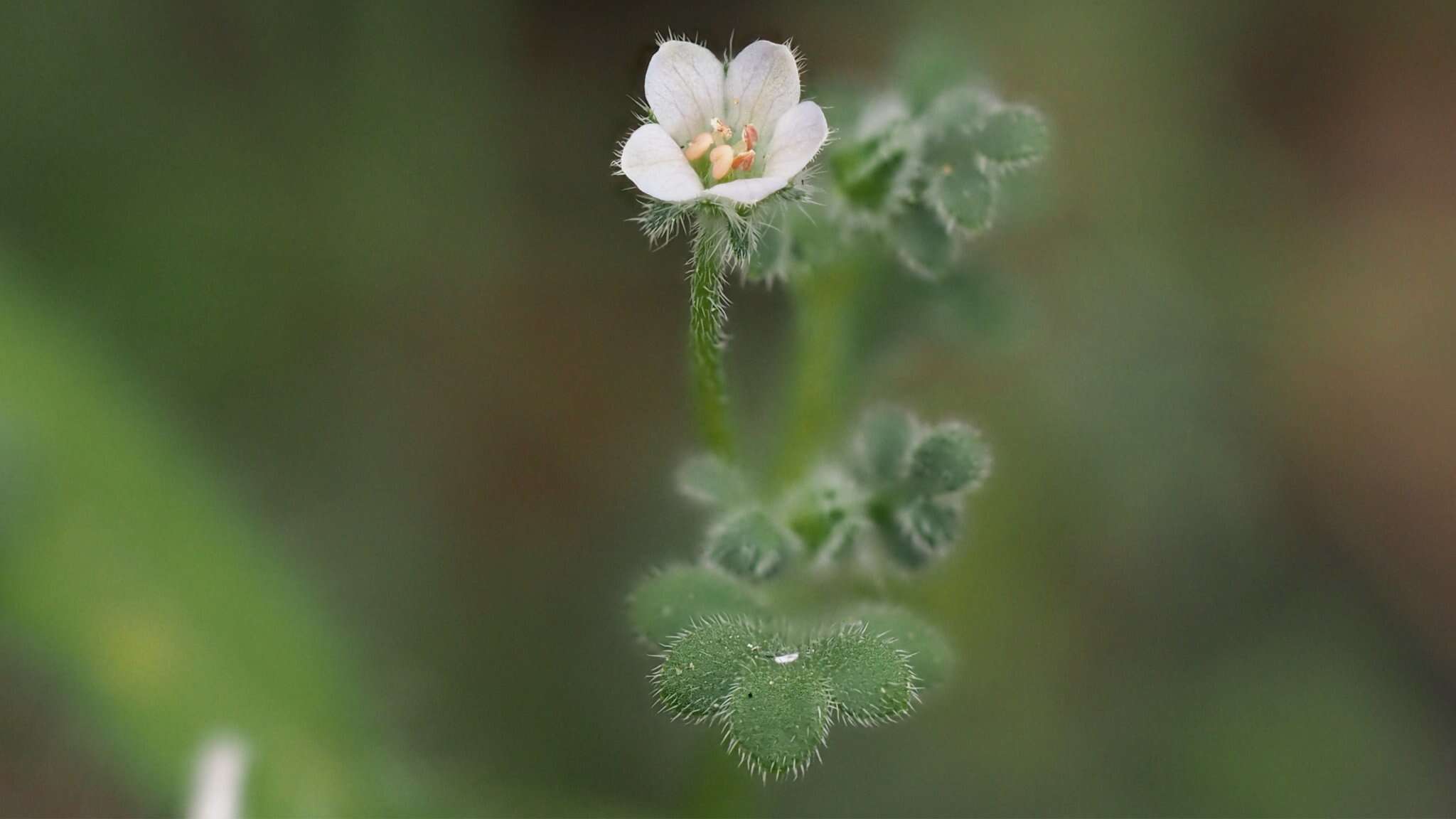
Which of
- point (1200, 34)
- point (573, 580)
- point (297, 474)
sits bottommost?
point (573, 580)

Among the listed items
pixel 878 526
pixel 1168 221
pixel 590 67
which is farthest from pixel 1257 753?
pixel 590 67

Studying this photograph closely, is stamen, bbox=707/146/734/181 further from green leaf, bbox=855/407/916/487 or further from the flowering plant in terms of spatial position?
green leaf, bbox=855/407/916/487

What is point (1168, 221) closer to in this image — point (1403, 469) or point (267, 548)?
point (1403, 469)

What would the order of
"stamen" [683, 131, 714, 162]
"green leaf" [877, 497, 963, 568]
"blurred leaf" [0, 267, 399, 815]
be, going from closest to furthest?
"stamen" [683, 131, 714, 162] → "green leaf" [877, 497, 963, 568] → "blurred leaf" [0, 267, 399, 815]

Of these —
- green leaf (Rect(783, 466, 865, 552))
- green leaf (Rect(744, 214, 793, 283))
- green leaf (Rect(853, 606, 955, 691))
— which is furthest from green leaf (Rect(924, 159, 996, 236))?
green leaf (Rect(853, 606, 955, 691))

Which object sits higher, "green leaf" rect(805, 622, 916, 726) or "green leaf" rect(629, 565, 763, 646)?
"green leaf" rect(629, 565, 763, 646)

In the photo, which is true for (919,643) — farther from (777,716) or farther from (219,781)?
(219,781)

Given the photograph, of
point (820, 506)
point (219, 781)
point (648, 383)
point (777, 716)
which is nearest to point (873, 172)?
point (820, 506)
